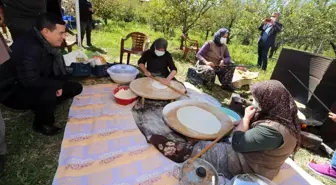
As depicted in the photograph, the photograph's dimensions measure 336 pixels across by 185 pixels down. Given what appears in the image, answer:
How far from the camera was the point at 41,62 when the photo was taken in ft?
6.66

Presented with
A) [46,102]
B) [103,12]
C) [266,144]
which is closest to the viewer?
[266,144]

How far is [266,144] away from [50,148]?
1.89 meters

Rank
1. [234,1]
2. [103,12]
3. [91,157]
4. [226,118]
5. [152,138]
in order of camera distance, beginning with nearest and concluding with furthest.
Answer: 1. [91,157]
2. [152,138]
3. [226,118]
4. [103,12]
5. [234,1]

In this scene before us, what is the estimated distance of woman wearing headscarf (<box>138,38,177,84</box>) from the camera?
3.06 meters

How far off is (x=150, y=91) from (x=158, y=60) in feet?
2.70

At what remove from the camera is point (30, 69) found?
1.84m

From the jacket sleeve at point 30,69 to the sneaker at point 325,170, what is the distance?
3047 mm

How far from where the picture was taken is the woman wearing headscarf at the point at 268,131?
4.33 ft

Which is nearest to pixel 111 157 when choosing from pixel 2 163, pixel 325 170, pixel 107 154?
pixel 107 154

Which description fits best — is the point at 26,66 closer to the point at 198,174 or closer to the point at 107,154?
the point at 107,154

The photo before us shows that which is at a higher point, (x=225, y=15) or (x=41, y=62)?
(x=225, y=15)

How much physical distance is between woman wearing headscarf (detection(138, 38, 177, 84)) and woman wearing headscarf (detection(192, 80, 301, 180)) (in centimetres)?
176

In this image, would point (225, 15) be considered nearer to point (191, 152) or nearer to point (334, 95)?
point (334, 95)

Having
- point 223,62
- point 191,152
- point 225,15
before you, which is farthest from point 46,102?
point 225,15
